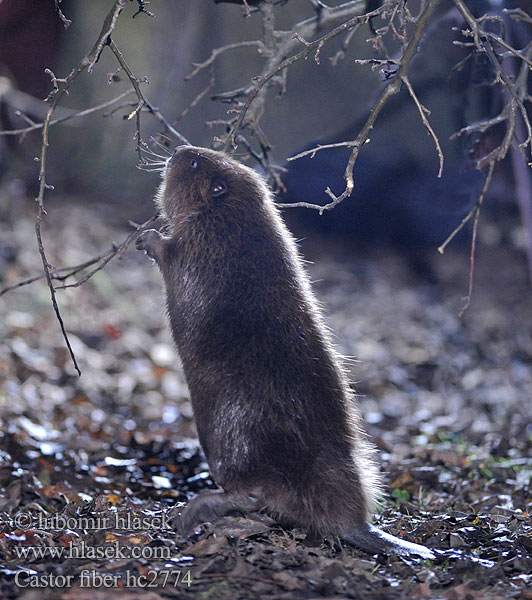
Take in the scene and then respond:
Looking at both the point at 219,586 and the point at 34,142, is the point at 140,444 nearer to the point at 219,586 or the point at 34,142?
the point at 219,586

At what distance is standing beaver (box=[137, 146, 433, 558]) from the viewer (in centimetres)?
326

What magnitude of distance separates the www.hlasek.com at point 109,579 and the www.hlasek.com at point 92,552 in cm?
17

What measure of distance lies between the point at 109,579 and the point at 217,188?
1.93m

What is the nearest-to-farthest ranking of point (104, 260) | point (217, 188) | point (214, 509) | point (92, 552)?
point (92, 552)
point (214, 509)
point (217, 188)
point (104, 260)

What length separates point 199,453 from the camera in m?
5.25

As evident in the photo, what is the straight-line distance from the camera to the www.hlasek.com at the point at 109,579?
2.75 meters

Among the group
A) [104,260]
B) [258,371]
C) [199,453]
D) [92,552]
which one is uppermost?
[104,260]

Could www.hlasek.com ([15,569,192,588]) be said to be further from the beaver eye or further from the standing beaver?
the beaver eye

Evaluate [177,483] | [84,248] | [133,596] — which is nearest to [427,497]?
[177,483]

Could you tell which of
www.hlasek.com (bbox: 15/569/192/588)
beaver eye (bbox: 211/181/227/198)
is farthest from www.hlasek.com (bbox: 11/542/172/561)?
beaver eye (bbox: 211/181/227/198)

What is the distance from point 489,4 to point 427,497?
3.43 meters

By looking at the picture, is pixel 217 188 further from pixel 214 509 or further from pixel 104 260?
pixel 214 509

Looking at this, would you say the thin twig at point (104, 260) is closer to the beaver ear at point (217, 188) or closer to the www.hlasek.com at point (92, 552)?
the beaver ear at point (217, 188)

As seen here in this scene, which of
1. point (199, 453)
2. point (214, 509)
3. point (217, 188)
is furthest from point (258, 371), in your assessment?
point (199, 453)
